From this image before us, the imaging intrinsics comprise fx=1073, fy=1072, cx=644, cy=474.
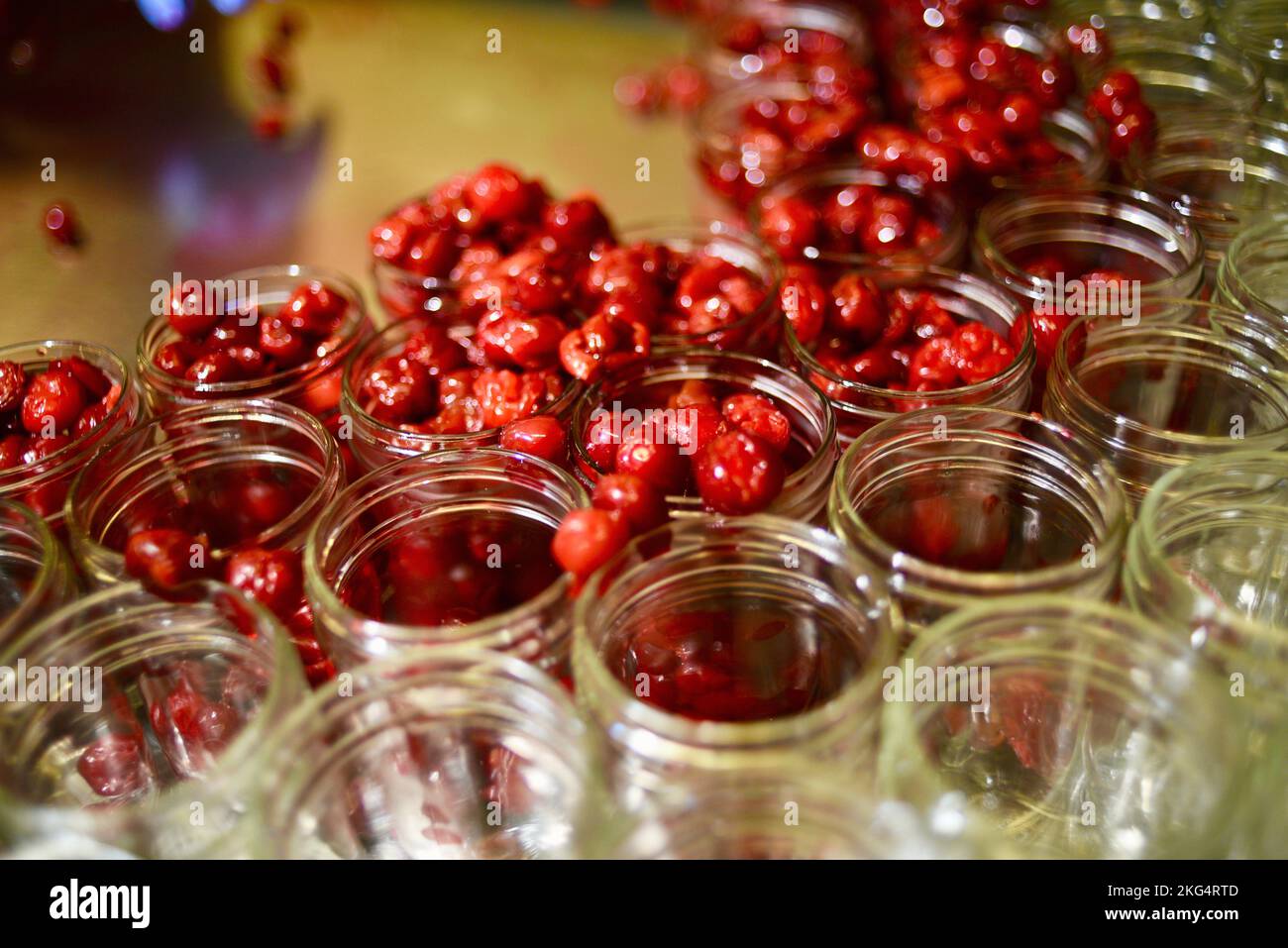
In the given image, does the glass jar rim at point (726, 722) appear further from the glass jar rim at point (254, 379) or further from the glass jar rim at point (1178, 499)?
the glass jar rim at point (254, 379)

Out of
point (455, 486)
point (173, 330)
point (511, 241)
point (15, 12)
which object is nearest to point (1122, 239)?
point (511, 241)

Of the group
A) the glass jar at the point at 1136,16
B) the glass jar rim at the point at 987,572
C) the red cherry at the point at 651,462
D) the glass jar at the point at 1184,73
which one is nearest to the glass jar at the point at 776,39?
the glass jar at the point at 1136,16

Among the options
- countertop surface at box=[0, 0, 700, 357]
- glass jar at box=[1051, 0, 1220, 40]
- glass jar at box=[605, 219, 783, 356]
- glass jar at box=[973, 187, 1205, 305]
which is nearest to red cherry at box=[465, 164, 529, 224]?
glass jar at box=[605, 219, 783, 356]

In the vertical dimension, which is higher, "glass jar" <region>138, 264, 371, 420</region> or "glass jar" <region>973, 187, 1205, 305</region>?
"glass jar" <region>973, 187, 1205, 305</region>

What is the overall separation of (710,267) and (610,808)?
1.21 metres

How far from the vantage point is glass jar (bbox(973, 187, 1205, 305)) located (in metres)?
2.15

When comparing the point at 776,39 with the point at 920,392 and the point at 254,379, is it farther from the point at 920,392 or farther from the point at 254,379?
the point at 254,379

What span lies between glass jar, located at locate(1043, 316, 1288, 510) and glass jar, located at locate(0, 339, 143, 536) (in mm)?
1586

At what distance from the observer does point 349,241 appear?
9.05 ft

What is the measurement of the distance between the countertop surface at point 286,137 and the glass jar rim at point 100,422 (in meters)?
0.36

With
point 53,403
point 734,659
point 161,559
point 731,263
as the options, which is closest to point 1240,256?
point 731,263

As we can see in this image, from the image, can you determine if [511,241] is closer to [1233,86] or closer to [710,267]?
[710,267]

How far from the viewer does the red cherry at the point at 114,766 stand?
59.7 inches

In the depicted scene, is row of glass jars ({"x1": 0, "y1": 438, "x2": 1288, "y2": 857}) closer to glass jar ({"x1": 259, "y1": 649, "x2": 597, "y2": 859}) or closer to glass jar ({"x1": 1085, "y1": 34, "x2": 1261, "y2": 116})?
glass jar ({"x1": 259, "y1": 649, "x2": 597, "y2": 859})
